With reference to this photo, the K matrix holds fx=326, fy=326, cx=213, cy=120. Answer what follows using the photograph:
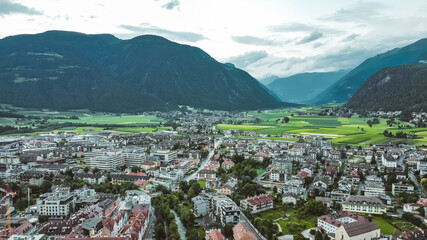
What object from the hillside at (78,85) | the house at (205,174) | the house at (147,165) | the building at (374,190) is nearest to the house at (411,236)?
the building at (374,190)

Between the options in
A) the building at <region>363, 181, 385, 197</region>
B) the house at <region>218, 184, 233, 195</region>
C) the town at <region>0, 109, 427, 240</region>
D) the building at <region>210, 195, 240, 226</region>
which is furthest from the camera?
the house at <region>218, 184, 233, 195</region>

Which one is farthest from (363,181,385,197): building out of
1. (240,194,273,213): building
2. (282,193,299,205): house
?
(240,194,273,213): building

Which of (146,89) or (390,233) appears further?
(146,89)

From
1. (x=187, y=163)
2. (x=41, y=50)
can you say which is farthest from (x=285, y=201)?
(x=41, y=50)

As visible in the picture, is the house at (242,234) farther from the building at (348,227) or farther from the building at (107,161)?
the building at (107,161)

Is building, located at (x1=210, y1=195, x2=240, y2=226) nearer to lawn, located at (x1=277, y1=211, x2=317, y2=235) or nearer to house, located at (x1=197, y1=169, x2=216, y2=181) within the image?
lawn, located at (x1=277, y1=211, x2=317, y2=235)

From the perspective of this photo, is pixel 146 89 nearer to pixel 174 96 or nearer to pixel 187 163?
pixel 174 96
